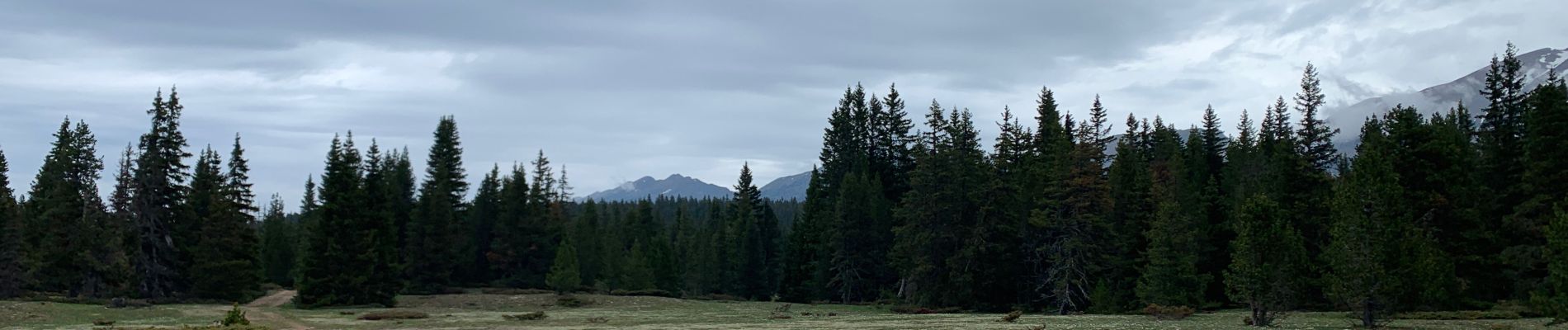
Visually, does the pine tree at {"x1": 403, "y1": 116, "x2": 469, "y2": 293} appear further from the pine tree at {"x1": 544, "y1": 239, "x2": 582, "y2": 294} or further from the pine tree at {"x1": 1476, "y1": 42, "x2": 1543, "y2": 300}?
the pine tree at {"x1": 1476, "y1": 42, "x2": 1543, "y2": 300}

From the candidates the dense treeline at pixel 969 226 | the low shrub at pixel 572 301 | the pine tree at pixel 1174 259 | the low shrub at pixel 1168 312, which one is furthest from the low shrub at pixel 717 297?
the low shrub at pixel 1168 312

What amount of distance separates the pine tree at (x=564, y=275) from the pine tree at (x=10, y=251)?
117ft

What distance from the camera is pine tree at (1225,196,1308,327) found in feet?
128

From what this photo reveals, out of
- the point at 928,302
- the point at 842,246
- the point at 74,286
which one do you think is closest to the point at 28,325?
the point at 74,286

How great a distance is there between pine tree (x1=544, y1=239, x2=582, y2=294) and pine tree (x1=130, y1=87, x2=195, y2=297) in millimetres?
25880

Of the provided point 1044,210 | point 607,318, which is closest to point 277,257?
point 607,318

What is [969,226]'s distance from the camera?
73.6 meters

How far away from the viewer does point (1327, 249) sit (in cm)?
3959

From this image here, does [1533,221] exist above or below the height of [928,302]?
above

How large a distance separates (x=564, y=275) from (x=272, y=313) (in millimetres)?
28098

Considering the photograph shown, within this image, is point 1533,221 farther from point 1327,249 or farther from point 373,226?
point 373,226

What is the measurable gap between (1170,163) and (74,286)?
257ft

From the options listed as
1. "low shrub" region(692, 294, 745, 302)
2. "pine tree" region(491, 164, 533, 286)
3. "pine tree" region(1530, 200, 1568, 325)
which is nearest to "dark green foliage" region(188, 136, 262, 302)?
"pine tree" region(491, 164, 533, 286)

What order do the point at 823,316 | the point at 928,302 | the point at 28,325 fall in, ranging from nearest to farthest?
1. the point at 28,325
2. the point at 823,316
3. the point at 928,302
